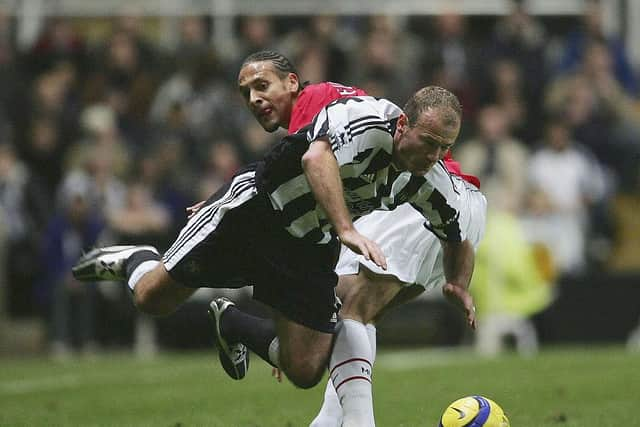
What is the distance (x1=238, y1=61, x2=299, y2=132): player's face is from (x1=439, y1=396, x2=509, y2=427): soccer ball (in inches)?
69.2

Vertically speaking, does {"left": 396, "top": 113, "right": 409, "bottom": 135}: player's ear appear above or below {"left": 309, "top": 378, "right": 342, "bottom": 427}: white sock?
above

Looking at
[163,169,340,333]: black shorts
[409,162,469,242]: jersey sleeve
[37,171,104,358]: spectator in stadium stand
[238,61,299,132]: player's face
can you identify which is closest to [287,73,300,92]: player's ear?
[238,61,299,132]: player's face

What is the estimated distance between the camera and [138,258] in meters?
8.12

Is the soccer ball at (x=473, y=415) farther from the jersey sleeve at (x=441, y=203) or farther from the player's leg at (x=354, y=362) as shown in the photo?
the jersey sleeve at (x=441, y=203)

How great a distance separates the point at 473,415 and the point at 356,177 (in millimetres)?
1370

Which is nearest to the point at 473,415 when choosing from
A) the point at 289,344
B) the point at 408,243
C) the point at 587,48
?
the point at 289,344

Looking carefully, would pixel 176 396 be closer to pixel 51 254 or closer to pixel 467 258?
pixel 467 258

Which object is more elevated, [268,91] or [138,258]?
[268,91]

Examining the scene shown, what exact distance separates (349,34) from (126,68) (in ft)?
10.5

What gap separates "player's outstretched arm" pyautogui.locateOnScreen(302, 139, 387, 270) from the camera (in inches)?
237

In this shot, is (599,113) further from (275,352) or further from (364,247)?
(364,247)

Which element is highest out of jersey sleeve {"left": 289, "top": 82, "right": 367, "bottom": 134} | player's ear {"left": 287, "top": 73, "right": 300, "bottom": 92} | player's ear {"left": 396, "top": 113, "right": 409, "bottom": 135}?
player's ear {"left": 287, "top": 73, "right": 300, "bottom": 92}

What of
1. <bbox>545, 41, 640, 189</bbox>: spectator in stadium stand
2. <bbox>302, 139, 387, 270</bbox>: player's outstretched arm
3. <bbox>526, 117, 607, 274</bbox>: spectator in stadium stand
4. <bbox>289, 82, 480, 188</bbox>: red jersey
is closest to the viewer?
<bbox>302, 139, 387, 270</bbox>: player's outstretched arm

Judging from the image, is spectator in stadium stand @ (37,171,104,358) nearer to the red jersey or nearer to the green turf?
the green turf
